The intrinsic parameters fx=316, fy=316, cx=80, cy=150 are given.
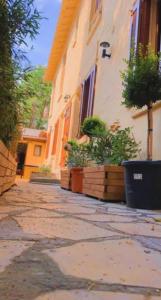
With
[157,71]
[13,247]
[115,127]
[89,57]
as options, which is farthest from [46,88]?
[13,247]

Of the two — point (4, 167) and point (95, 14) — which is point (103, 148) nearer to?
point (4, 167)

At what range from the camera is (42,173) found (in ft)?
32.6

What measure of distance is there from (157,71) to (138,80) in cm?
20

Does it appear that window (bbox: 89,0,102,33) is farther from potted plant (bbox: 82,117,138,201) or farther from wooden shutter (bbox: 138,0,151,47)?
potted plant (bbox: 82,117,138,201)

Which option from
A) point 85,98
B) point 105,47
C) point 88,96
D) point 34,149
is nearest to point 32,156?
point 34,149

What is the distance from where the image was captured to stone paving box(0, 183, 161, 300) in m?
0.80

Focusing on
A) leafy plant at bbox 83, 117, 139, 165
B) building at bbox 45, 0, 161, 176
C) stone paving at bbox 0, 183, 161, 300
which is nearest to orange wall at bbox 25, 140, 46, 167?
building at bbox 45, 0, 161, 176

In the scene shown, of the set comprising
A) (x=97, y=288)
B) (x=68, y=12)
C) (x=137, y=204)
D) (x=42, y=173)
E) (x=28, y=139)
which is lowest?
(x=97, y=288)

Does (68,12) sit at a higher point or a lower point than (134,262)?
higher

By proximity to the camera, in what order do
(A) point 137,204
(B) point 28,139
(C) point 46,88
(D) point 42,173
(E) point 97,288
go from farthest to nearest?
1. (C) point 46,88
2. (B) point 28,139
3. (D) point 42,173
4. (A) point 137,204
5. (E) point 97,288

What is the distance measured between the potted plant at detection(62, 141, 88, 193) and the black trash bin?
2.13 meters

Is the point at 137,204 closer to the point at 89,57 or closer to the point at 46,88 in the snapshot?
the point at 89,57

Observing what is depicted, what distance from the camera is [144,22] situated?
402 cm

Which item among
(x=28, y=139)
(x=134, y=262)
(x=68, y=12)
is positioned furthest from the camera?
(x=28, y=139)
